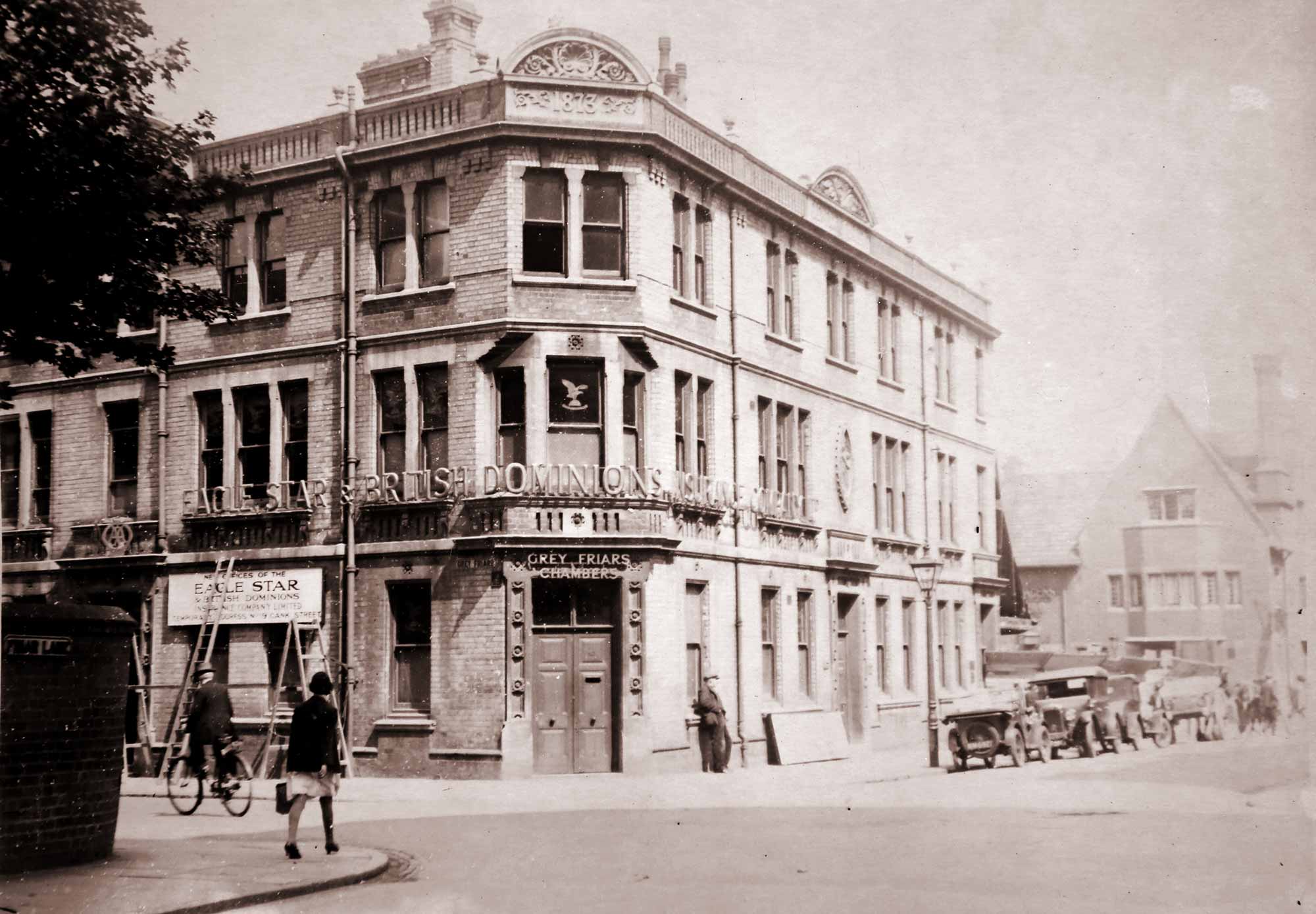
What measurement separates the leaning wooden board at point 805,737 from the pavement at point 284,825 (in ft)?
0.86

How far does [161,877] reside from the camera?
37.4 ft

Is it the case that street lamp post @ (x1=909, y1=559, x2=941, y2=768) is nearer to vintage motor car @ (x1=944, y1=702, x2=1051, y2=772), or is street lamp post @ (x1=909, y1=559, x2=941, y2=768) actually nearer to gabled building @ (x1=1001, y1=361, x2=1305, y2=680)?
vintage motor car @ (x1=944, y1=702, x2=1051, y2=772)

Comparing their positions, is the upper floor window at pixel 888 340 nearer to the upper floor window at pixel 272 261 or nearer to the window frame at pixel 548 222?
the window frame at pixel 548 222

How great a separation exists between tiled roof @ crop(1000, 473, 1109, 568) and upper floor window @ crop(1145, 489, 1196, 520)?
1.48ft

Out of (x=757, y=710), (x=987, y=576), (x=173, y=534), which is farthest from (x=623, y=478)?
(x=987, y=576)

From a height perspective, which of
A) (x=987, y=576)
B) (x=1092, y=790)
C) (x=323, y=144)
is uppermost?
(x=323, y=144)

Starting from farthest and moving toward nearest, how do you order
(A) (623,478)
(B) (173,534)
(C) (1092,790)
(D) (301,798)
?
(A) (623,478), (B) (173,534), (C) (1092,790), (D) (301,798)

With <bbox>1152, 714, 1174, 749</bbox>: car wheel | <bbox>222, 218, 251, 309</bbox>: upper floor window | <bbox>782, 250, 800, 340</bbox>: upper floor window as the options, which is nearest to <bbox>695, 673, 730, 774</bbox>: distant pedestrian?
<bbox>782, 250, 800, 340</bbox>: upper floor window

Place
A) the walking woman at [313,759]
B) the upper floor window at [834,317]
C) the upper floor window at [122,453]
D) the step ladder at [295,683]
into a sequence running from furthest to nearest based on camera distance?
the upper floor window at [834,317] < the step ladder at [295,683] < the upper floor window at [122,453] < the walking woman at [313,759]

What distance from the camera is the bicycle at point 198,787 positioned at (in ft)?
55.4

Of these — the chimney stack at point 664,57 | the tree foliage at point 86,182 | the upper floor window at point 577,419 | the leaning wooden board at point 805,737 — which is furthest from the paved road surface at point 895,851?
the chimney stack at point 664,57

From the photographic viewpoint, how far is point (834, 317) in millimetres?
23062

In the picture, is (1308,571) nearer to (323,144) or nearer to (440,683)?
(440,683)

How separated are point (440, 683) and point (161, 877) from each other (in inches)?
364
